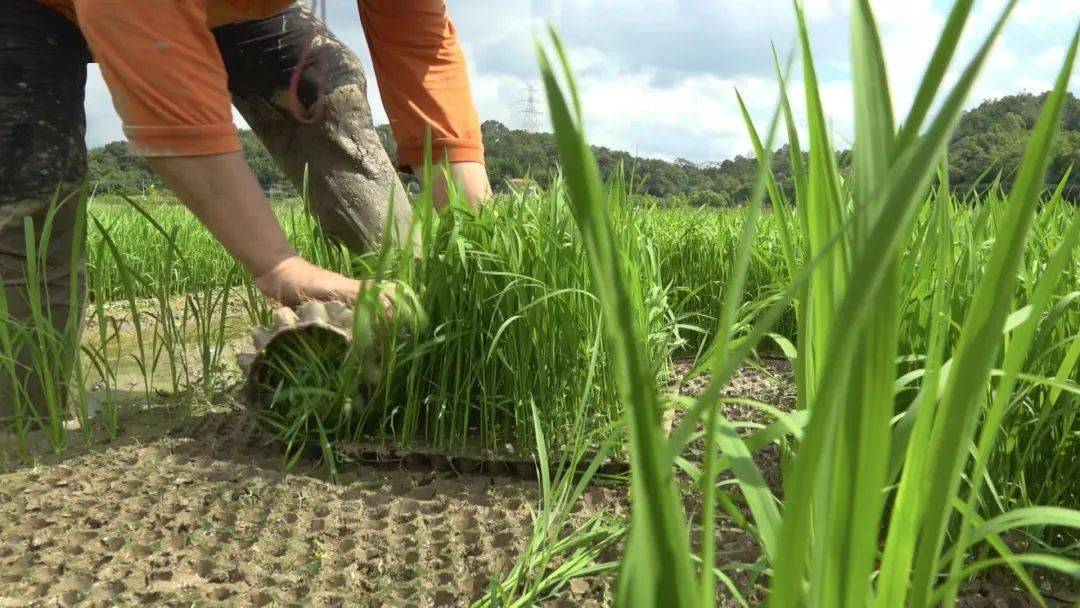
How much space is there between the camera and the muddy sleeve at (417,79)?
204 centimetres

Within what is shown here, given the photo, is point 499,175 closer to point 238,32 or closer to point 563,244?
point 563,244

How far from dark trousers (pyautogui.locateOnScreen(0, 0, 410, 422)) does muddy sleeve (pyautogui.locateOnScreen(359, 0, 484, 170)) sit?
0.58ft

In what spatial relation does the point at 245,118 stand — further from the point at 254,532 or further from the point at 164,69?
the point at 254,532

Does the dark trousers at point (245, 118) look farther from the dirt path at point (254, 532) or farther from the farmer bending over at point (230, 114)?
the dirt path at point (254, 532)

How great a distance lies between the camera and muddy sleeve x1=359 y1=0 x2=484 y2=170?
2.04 meters

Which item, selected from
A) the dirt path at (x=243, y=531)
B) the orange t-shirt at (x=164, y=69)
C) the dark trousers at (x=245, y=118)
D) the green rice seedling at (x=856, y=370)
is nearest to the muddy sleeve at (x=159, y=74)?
the orange t-shirt at (x=164, y=69)

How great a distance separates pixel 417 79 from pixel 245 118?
669 mm

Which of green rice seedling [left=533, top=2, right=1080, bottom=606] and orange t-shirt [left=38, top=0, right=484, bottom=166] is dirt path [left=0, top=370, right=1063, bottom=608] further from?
orange t-shirt [left=38, top=0, right=484, bottom=166]

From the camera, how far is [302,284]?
1479 millimetres

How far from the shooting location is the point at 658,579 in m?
0.35

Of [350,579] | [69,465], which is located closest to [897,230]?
[350,579]

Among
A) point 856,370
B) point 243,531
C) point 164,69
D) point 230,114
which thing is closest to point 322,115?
point 230,114

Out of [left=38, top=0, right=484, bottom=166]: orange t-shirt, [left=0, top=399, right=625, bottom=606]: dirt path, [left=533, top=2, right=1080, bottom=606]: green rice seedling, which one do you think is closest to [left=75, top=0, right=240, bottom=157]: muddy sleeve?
[left=38, top=0, right=484, bottom=166]: orange t-shirt

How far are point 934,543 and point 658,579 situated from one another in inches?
8.1
